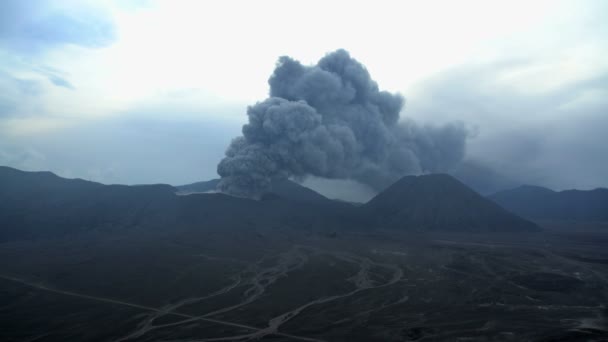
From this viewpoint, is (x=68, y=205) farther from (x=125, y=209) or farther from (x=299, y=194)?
(x=299, y=194)

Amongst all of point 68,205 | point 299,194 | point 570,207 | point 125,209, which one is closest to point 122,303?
point 125,209

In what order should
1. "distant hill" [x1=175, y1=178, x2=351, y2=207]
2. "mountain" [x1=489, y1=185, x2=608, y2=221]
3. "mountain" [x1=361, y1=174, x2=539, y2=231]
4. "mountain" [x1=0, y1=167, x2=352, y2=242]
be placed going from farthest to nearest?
"mountain" [x1=489, y1=185, x2=608, y2=221] < "distant hill" [x1=175, y1=178, x2=351, y2=207] < "mountain" [x1=361, y1=174, x2=539, y2=231] < "mountain" [x1=0, y1=167, x2=352, y2=242]

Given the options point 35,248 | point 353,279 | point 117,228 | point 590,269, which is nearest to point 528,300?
point 353,279

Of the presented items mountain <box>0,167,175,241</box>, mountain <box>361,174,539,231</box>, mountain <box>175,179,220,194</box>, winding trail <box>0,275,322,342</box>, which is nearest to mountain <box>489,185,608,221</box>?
mountain <box>361,174,539,231</box>

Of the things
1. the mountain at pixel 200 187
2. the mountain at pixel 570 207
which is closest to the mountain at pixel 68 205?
the mountain at pixel 200 187

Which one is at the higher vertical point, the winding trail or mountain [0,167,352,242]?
mountain [0,167,352,242]

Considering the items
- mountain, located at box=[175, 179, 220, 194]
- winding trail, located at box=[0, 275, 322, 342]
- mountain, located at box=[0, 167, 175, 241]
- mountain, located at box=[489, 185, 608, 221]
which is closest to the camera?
winding trail, located at box=[0, 275, 322, 342]

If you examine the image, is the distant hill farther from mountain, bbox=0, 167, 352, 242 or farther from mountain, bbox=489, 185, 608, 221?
mountain, bbox=489, 185, 608, 221

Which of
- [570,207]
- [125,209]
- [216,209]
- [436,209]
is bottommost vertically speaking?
[436,209]

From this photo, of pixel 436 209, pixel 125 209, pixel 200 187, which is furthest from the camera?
pixel 200 187
